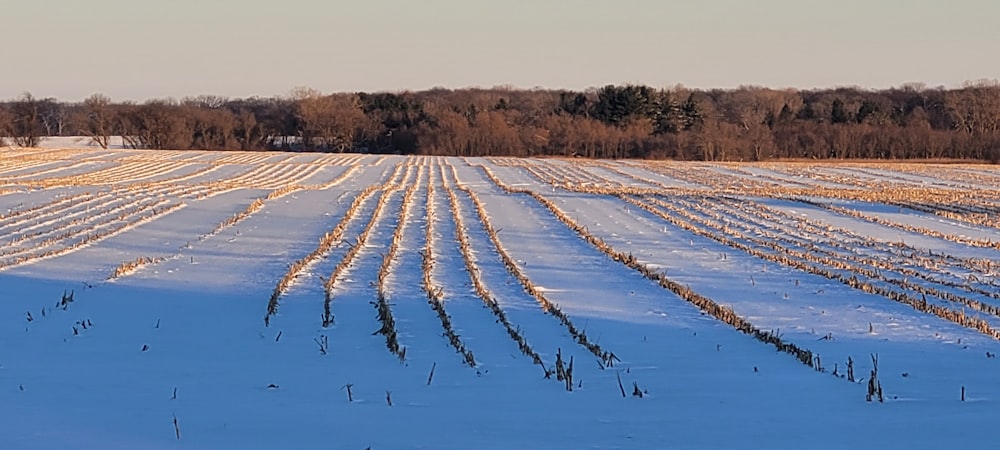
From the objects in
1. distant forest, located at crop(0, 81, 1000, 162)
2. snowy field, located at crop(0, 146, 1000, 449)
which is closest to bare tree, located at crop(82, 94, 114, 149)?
distant forest, located at crop(0, 81, 1000, 162)

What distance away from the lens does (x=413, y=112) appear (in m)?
105

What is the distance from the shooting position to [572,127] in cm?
8831

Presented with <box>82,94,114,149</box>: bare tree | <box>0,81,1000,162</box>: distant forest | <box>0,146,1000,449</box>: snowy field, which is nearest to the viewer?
<box>0,146,1000,449</box>: snowy field

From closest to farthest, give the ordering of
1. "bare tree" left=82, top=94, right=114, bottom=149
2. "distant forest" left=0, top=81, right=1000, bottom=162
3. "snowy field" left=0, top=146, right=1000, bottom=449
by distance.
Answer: "snowy field" left=0, top=146, right=1000, bottom=449, "distant forest" left=0, top=81, right=1000, bottom=162, "bare tree" left=82, top=94, right=114, bottom=149

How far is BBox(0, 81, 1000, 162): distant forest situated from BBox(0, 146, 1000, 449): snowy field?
Answer: 5565 centimetres

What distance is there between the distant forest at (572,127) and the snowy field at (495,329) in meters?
55.7

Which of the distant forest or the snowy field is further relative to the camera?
the distant forest

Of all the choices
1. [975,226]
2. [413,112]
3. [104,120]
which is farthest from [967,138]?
[104,120]

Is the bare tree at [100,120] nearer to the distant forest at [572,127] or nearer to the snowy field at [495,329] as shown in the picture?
the distant forest at [572,127]

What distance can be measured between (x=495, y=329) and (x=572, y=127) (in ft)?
258

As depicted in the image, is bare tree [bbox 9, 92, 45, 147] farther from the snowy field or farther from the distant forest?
the snowy field

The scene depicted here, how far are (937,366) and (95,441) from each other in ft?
19.1

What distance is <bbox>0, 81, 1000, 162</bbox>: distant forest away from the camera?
7869 cm

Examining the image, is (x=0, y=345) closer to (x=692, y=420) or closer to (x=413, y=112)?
(x=692, y=420)
